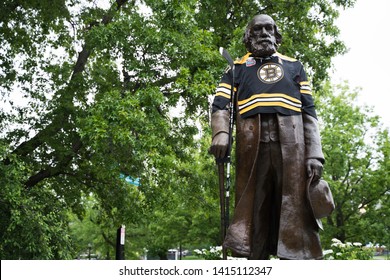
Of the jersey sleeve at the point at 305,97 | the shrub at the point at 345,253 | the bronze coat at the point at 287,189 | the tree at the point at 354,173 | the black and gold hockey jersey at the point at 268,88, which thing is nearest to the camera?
the bronze coat at the point at 287,189

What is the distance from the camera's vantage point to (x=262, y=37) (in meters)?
5.71

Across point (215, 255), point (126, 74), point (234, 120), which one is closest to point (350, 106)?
point (126, 74)

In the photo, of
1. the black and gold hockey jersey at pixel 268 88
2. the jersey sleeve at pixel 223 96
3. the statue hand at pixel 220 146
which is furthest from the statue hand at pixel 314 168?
the jersey sleeve at pixel 223 96

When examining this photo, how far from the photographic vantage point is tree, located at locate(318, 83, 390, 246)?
Answer: 22.2 metres

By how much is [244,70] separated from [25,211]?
7.19 meters

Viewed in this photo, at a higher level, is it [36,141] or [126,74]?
[126,74]

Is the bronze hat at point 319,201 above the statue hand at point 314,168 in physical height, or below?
below

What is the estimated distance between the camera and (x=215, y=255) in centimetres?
1029

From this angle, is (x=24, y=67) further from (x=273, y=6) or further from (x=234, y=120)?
(x=234, y=120)

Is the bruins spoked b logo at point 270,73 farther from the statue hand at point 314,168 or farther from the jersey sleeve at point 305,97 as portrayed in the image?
the statue hand at point 314,168

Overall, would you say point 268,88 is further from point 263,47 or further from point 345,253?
point 345,253

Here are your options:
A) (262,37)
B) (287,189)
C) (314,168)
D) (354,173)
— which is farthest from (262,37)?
(354,173)

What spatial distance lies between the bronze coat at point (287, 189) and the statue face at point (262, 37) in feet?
2.43

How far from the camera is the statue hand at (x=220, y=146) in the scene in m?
5.35
